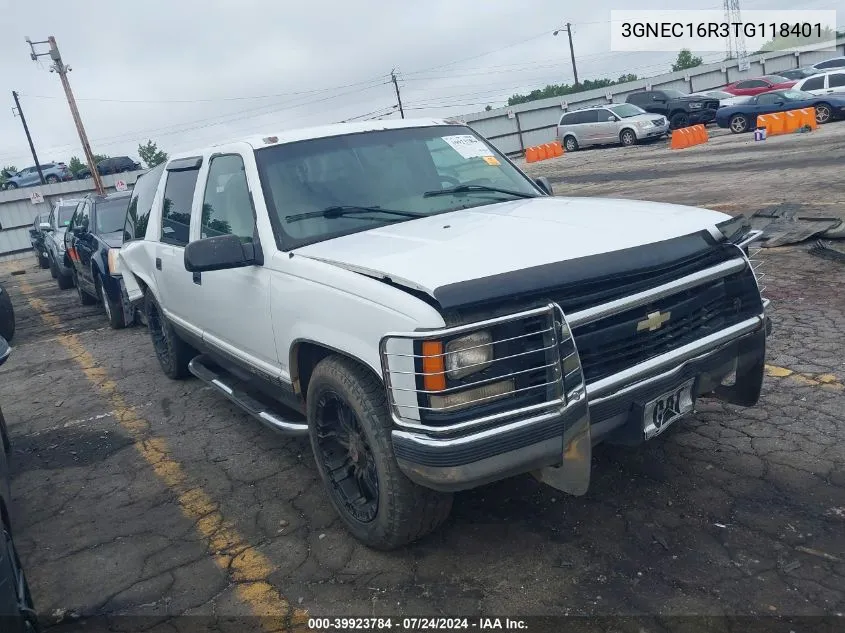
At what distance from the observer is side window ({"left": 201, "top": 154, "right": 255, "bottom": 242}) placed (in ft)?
13.3

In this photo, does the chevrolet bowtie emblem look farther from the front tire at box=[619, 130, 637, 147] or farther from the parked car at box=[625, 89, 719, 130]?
the parked car at box=[625, 89, 719, 130]

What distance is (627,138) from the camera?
27156 mm

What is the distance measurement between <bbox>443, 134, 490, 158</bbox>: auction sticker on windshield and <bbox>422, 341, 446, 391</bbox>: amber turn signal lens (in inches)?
84.9

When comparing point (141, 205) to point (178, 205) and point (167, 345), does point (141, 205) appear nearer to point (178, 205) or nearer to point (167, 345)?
point (167, 345)

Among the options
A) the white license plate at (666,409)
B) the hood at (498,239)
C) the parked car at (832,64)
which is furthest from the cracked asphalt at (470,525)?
the parked car at (832,64)

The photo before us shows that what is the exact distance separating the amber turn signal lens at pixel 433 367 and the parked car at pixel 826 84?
991 inches

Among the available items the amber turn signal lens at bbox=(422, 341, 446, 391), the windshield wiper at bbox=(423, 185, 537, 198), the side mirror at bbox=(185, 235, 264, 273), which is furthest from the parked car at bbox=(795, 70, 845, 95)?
the amber turn signal lens at bbox=(422, 341, 446, 391)

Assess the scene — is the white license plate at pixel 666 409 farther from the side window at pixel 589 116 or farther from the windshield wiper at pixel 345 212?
the side window at pixel 589 116

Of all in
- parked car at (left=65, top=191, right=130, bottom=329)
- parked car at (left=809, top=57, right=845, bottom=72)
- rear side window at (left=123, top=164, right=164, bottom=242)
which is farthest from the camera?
parked car at (left=809, top=57, right=845, bottom=72)

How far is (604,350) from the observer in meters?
2.96

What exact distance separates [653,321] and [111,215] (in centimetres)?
882

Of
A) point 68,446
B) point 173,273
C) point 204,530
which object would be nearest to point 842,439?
point 204,530

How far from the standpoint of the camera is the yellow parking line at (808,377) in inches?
177

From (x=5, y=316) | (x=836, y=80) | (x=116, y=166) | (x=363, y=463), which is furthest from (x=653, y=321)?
(x=116, y=166)
